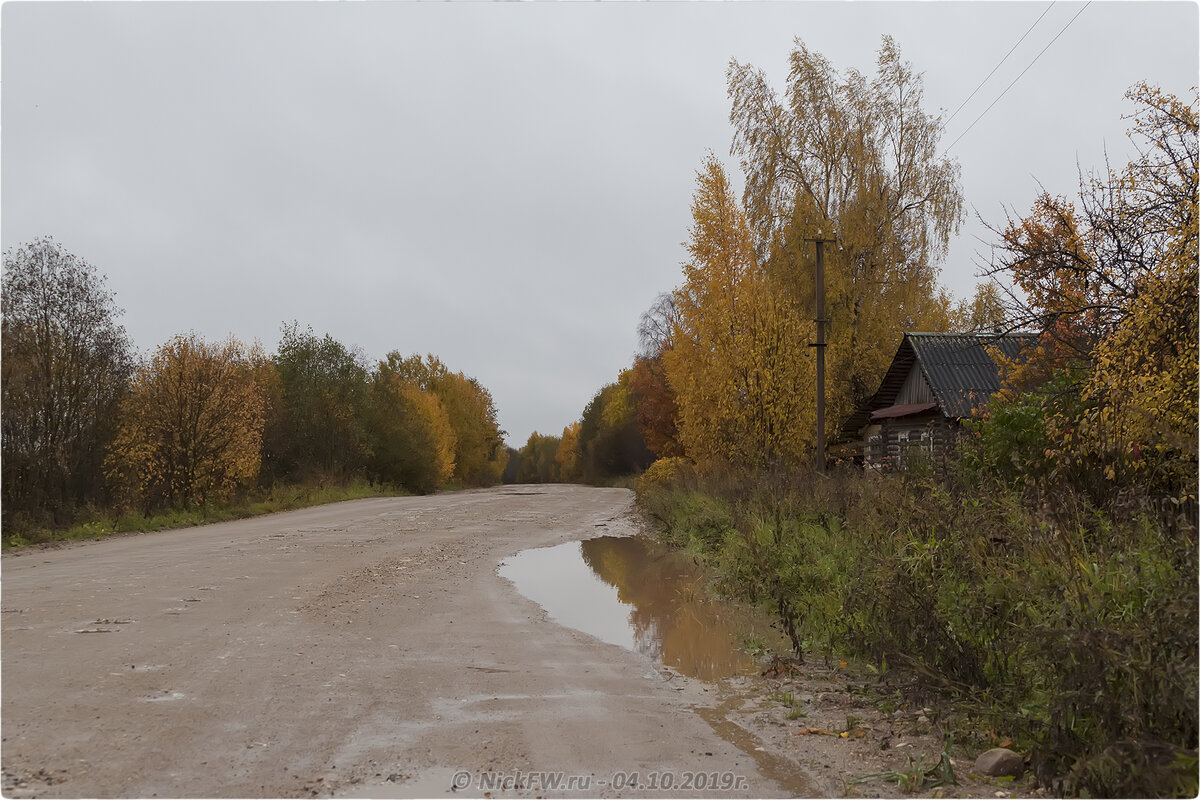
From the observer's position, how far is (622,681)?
266 inches

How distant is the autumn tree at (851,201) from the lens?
27594mm

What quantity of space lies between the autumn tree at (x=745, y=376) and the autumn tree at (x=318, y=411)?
26468mm

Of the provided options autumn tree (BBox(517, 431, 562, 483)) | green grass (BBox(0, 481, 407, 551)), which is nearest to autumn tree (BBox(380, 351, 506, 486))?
green grass (BBox(0, 481, 407, 551))

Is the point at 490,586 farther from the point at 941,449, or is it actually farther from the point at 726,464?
the point at 726,464

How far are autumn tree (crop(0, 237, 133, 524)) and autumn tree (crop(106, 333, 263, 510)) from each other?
0.70m

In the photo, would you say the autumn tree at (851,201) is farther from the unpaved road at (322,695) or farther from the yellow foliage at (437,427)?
the yellow foliage at (437,427)

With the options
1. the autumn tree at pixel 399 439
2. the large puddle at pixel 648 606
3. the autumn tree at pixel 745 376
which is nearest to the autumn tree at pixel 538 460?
the autumn tree at pixel 399 439

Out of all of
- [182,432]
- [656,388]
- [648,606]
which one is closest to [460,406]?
[656,388]

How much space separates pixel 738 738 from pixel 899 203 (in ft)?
85.8

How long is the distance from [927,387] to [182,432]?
21000mm

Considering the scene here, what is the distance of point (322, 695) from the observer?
5.84 metres

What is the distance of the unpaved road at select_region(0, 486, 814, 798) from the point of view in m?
4.43

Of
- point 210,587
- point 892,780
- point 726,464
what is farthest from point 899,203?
point 892,780

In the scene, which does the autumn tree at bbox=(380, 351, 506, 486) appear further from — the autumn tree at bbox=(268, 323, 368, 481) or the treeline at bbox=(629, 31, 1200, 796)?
the treeline at bbox=(629, 31, 1200, 796)
